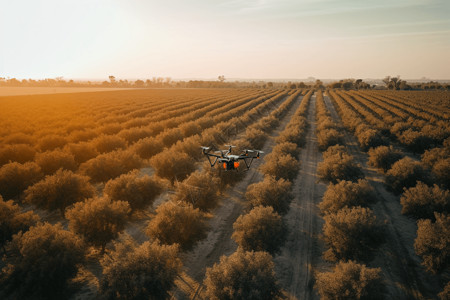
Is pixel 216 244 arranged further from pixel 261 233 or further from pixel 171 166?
pixel 171 166

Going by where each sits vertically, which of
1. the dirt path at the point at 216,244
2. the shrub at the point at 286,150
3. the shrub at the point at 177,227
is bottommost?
the dirt path at the point at 216,244

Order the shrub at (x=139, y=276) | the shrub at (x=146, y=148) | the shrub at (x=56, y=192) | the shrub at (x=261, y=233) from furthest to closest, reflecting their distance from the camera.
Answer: the shrub at (x=146, y=148)
the shrub at (x=56, y=192)
the shrub at (x=261, y=233)
the shrub at (x=139, y=276)

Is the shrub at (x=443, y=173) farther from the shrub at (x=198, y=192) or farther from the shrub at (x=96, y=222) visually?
the shrub at (x=96, y=222)

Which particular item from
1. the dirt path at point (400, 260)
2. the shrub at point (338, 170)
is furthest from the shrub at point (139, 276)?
the shrub at point (338, 170)

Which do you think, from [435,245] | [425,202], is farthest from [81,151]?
[425,202]

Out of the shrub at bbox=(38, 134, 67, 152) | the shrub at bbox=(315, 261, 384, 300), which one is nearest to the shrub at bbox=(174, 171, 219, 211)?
the shrub at bbox=(315, 261, 384, 300)

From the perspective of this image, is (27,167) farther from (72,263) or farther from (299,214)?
(299,214)
